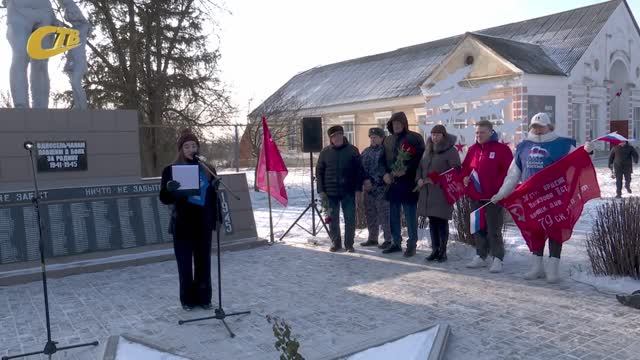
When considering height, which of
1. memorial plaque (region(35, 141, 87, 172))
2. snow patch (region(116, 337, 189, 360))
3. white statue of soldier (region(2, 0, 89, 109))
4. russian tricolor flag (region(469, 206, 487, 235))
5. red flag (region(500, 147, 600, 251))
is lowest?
snow patch (region(116, 337, 189, 360))

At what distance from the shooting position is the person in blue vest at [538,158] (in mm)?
5953

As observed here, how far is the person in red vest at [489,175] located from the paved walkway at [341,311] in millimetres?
436

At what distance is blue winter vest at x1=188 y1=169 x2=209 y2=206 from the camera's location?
5184 mm

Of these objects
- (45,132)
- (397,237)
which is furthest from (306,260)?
(45,132)

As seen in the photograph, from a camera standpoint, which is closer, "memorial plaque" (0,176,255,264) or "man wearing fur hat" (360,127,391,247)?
"memorial plaque" (0,176,255,264)

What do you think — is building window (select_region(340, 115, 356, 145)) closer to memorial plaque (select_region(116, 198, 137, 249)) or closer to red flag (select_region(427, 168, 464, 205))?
memorial plaque (select_region(116, 198, 137, 249))

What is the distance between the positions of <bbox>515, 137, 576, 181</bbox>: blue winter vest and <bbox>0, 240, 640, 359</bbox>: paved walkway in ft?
4.25

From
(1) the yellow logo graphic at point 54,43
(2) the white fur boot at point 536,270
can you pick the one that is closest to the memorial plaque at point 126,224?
(1) the yellow logo graphic at point 54,43

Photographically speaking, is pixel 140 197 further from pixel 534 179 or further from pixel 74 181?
pixel 534 179

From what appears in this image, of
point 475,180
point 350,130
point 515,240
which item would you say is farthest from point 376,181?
point 350,130

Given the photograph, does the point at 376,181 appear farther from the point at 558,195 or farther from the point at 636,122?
the point at 636,122

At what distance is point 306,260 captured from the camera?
25.5ft

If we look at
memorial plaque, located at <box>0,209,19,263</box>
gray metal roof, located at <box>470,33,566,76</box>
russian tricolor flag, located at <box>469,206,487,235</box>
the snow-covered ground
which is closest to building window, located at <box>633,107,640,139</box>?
gray metal roof, located at <box>470,33,566,76</box>

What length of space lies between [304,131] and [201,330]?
16.5 feet
